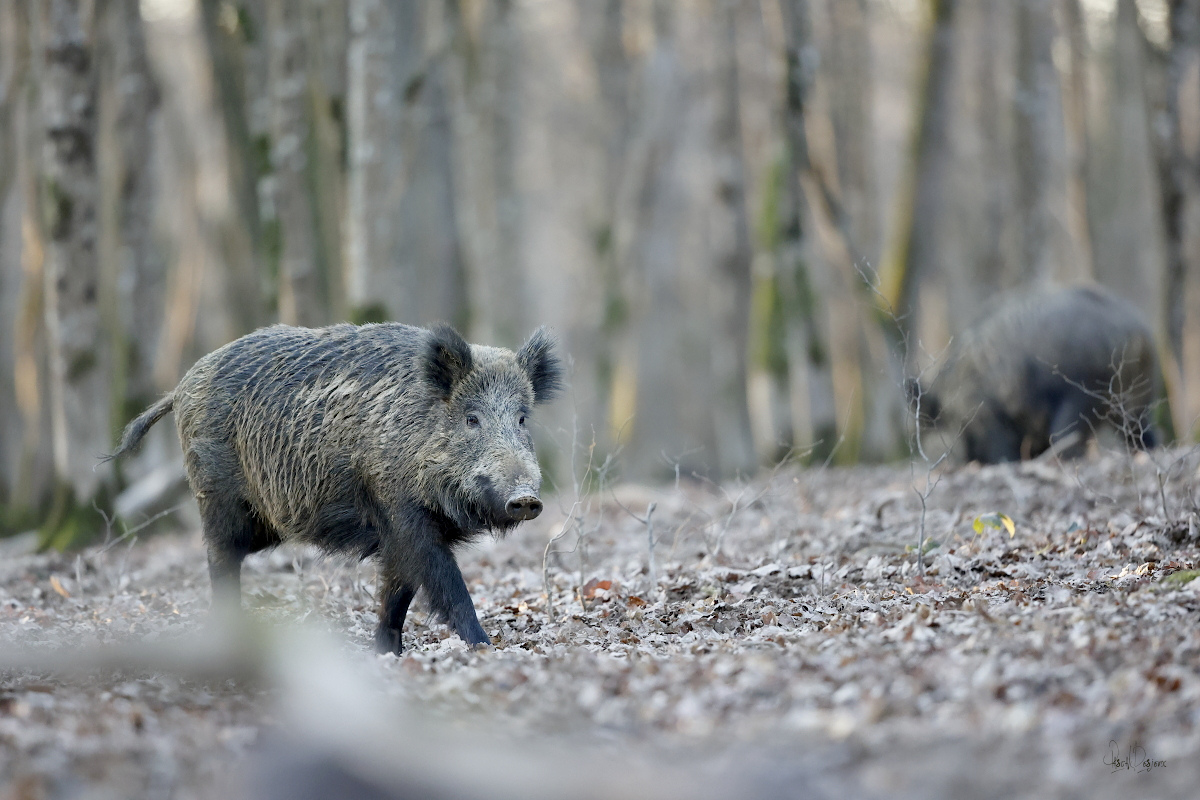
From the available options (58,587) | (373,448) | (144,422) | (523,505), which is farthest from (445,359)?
(58,587)

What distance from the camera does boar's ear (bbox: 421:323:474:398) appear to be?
24.4 ft

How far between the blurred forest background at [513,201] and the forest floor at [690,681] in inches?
62.6

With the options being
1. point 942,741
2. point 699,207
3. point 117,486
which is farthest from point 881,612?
Result: point 699,207

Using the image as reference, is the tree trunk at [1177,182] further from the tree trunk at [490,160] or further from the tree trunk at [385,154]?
the tree trunk at [490,160]

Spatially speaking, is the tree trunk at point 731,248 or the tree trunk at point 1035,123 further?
the tree trunk at point 731,248

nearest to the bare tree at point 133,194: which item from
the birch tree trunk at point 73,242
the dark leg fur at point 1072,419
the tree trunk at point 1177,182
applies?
the birch tree trunk at point 73,242

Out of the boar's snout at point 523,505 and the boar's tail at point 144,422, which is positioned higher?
the boar's tail at point 144,422

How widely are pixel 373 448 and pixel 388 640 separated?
45.6 inches

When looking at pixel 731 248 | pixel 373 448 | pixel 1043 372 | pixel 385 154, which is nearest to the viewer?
pixel 373 448

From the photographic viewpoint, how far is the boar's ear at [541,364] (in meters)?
8.09

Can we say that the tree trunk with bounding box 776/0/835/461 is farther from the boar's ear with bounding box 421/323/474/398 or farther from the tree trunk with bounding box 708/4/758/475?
the boar's ear with bounding box 421/323/474/398

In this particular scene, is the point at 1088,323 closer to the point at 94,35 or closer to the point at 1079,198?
the point at 1079,198

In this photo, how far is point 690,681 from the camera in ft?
17.1

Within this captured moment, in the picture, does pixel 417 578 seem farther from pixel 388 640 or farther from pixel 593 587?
pixel 593 587
